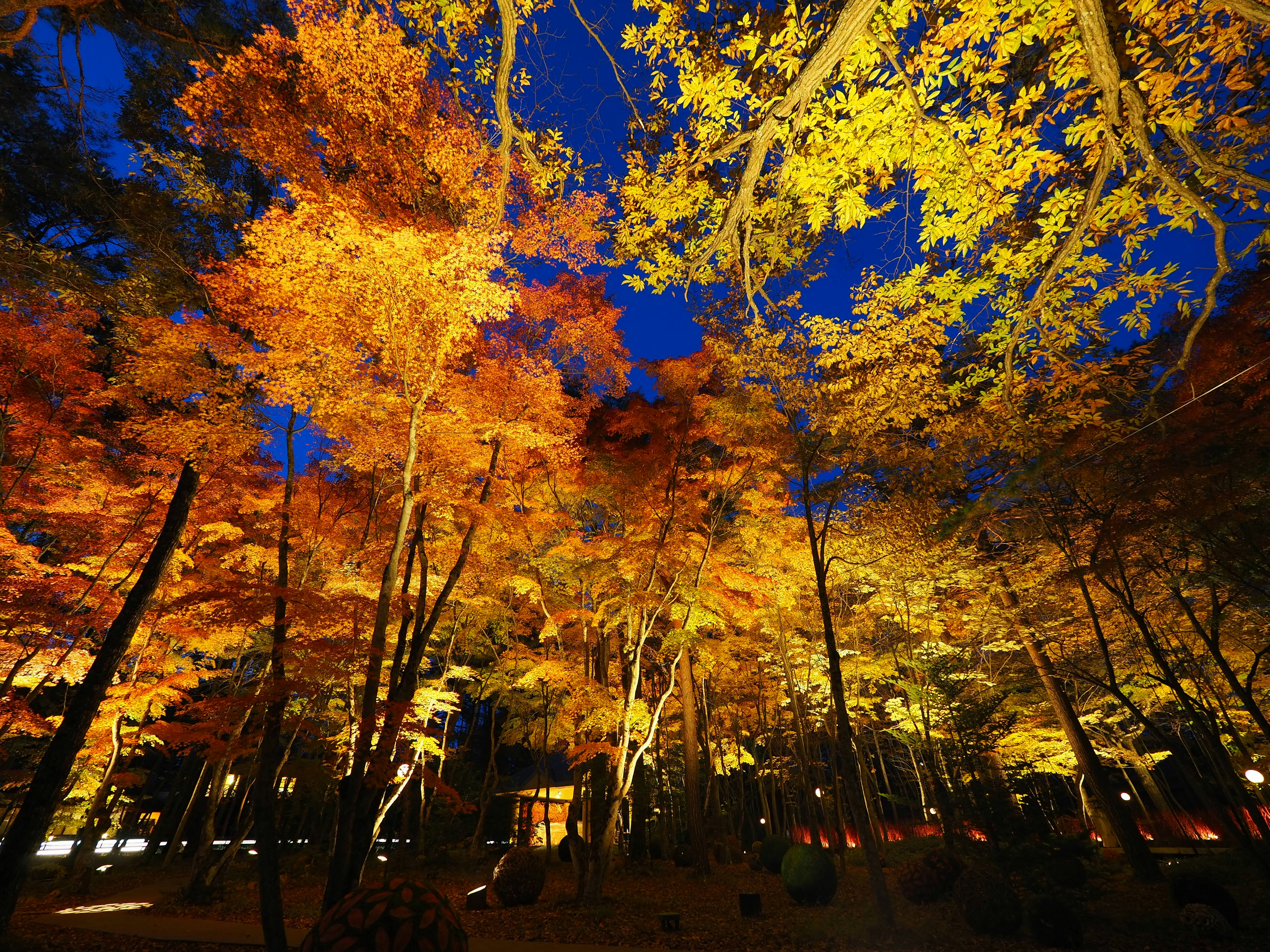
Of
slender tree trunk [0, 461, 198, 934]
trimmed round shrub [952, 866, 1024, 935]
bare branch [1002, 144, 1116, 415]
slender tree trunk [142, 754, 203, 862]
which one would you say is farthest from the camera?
slender tree trunk [142, 754, 203, 862]

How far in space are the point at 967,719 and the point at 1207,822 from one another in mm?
16937

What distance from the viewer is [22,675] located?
390 inches

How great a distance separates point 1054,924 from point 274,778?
→ 10223 millimetres

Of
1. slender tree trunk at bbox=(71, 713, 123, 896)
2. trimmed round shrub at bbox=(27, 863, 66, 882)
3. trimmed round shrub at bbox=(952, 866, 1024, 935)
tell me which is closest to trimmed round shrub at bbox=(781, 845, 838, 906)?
trimmed round shrub at bbox=(952, 866, 1024, 935)

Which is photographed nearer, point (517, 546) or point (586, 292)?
point (517, 546)

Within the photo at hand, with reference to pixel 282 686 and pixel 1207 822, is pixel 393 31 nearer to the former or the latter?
pixel 282 686

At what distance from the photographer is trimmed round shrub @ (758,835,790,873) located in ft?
38.3

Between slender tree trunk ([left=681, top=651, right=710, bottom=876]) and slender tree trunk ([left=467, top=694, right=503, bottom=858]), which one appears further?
slender tree trunk ([left=467, top=694, right=503, bottom=858])

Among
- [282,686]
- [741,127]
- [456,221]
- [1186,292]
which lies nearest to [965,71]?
[741,127]

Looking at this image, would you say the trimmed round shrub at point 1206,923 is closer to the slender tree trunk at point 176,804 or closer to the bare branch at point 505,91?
the bare branch at point 505,91

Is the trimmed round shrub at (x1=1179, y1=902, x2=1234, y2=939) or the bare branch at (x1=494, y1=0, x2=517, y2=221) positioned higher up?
the bare branch at (x1=494, y1=0, x2=517, y2=221)

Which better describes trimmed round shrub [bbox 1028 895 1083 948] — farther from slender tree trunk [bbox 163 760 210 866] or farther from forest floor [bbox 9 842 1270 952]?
slender tree trunk [bbox 163 760 210 866]

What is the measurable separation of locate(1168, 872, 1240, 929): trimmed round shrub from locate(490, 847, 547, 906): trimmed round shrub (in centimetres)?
974

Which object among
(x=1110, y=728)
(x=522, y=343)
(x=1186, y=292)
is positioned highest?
(x=522, y=343)
